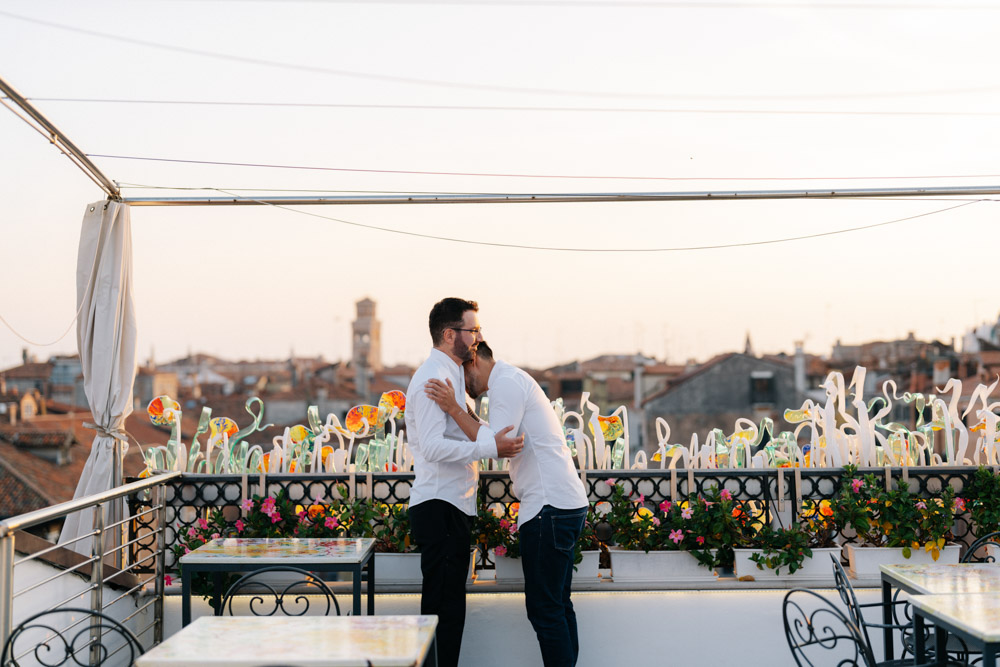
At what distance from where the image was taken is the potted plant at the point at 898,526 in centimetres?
483

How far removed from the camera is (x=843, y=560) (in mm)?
5012

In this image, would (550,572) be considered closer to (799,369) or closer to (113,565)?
(113,565)

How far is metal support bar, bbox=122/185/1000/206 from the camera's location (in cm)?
488

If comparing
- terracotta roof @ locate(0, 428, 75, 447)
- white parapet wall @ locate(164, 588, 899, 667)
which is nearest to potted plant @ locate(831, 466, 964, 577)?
white parapet wall @ locate(164, 588, 899, 667)

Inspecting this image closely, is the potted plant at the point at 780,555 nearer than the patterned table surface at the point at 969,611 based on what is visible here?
No

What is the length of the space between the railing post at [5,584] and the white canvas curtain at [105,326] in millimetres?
1879

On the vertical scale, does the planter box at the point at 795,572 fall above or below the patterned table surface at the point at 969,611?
below

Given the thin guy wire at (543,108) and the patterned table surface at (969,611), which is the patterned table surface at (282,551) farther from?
the thin guy wire at (543,108)

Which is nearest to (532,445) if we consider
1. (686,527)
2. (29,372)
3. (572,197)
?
(686,527)

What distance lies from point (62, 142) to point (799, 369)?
4251 centimetres

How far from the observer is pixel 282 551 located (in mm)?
3900

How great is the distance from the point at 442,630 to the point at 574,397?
46.4 metres

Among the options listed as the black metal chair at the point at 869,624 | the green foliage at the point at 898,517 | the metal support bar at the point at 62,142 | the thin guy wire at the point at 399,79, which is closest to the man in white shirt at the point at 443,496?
the black metal chair at the point at 869,624

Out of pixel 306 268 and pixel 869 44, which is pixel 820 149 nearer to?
pixel 869 44
